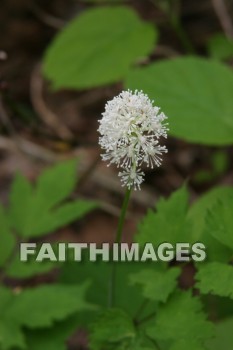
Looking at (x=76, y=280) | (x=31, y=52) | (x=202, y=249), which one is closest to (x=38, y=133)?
(x=76, y=280)

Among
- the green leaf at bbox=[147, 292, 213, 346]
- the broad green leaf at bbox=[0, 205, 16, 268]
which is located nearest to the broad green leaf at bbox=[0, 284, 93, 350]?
the broad green leaf at bbox=[0, 205, 16, 268]

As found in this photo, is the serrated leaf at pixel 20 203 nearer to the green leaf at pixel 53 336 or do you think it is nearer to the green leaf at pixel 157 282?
the green leaf at pixel 53 336

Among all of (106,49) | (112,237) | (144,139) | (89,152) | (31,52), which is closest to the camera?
(144,139)

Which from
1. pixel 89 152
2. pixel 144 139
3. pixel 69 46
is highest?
pixel 69 46

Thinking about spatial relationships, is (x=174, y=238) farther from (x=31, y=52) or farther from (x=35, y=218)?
(x=31, y=52)

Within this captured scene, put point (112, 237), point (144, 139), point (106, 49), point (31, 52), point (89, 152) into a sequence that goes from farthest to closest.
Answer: point (31, 52), point (89, 152), point (112, 237), point (106, 49), point (144, 139)

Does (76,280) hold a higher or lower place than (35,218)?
lower

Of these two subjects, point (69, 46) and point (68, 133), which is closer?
point (69, 46)
